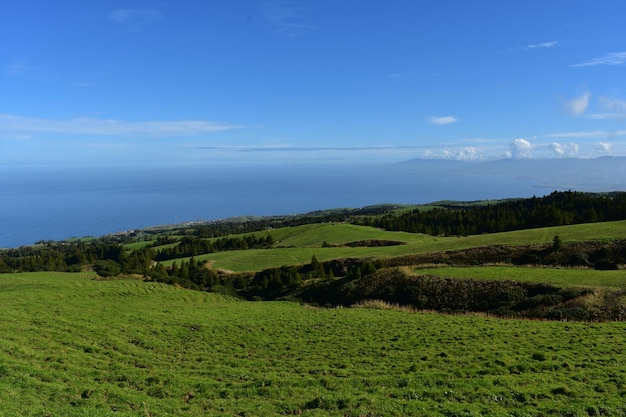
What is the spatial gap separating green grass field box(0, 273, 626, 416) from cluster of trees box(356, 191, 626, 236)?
62221 mm

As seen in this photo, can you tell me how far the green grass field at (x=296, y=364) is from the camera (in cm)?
1225

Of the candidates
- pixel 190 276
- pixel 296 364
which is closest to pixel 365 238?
pixel 190 276

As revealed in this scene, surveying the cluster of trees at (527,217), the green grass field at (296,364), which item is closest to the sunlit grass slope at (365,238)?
the cluster of trees at (527,217)

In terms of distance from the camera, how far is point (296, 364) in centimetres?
1792

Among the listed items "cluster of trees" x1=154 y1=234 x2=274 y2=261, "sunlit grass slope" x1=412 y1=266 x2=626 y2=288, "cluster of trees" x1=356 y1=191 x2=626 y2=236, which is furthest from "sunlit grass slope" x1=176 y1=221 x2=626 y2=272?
"cluster of trees" x1=356 y1=191 x2=626 y2=236

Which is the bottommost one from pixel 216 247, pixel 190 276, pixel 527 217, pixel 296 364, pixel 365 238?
pixel 216 247

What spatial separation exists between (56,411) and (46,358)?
5869 millimetres

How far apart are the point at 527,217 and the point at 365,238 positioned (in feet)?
128

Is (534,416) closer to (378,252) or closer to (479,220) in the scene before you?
(378,252)

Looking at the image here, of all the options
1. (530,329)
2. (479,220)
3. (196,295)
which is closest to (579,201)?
(479,220)

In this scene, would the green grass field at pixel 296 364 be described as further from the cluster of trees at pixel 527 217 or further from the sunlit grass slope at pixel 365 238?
the cluster of trees at pixel 527 217

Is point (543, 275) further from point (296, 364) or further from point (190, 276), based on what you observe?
point (190, 276)

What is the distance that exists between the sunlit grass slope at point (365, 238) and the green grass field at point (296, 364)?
1039 inches

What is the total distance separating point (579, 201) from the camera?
93.1m
